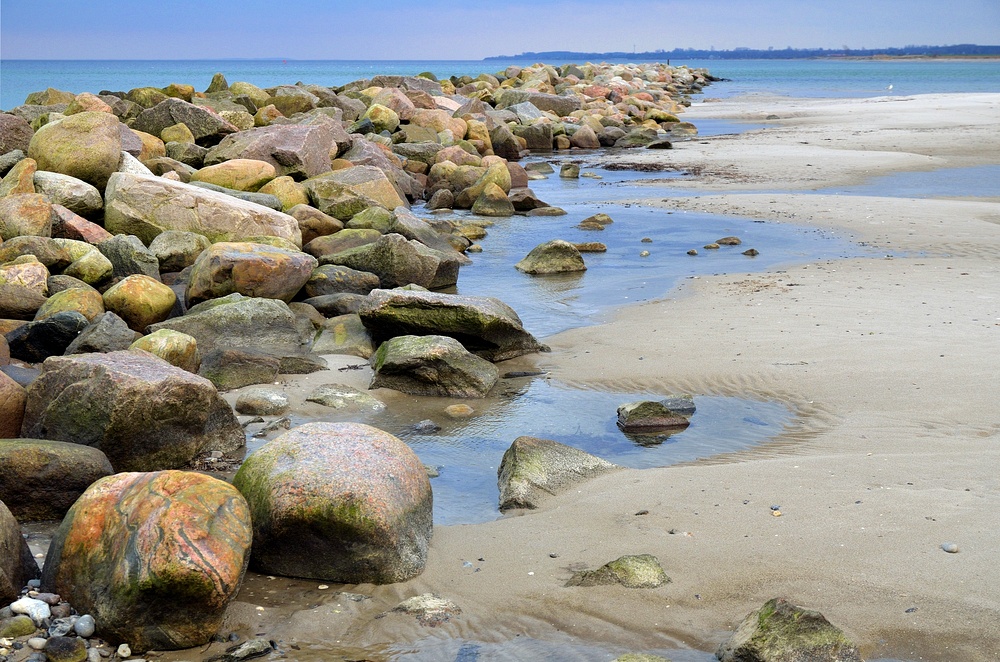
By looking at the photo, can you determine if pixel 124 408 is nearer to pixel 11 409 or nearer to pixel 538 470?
pixel 11 409

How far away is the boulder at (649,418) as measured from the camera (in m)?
6.68

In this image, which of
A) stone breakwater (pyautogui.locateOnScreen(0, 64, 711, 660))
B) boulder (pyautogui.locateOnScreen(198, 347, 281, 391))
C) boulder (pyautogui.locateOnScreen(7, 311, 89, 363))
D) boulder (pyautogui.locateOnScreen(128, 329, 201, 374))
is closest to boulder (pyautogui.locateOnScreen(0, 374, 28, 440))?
stone breakwater (pyautogui.locateOnScreen(0, 64, 711, 660))

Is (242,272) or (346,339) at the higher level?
(242,272)

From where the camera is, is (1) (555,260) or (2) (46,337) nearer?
(2) (46,337)

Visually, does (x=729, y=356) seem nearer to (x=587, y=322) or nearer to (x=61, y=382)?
(x=587, y=322)

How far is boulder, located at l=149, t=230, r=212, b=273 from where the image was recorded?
10453mm

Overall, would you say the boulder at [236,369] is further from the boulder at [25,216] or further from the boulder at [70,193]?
the boulder at [70,193]

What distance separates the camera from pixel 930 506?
4828 mm

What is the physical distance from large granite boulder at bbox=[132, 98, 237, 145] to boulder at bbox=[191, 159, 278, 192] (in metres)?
3.81

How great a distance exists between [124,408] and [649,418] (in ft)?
11.5

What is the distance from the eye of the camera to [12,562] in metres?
4.23

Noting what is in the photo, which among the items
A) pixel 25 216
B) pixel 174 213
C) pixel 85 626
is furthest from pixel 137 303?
pixel 85 626

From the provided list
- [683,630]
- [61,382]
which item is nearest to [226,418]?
[61,382]

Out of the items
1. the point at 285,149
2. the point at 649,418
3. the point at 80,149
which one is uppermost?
the point at 80,149
